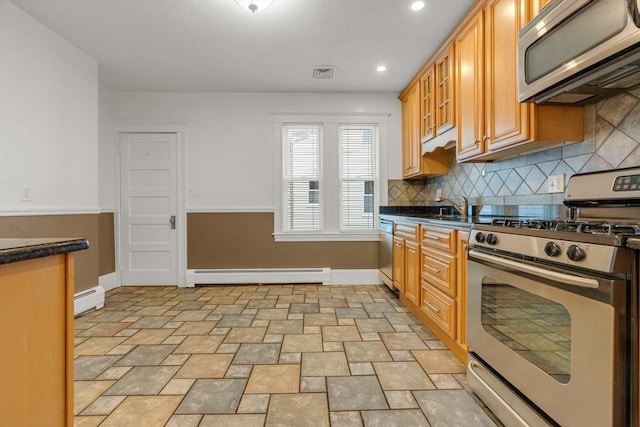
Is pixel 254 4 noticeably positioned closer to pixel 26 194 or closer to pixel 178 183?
pixel 26 194

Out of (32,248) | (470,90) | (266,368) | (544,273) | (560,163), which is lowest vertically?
(266,368)

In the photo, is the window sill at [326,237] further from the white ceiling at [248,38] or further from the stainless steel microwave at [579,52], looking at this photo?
the stainless steel microwave at [579,52]

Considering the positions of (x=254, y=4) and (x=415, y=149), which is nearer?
(x=254, y=4)

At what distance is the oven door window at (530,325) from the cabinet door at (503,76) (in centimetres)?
99

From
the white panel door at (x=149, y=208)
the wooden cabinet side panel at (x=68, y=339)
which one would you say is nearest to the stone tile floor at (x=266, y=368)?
A: the wooden cabinet side panel at (x=68, y=339)

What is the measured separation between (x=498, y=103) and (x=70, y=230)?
3773mm

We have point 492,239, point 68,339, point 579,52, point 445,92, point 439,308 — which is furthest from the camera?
point 445,92

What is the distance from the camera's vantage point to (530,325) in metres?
1.38

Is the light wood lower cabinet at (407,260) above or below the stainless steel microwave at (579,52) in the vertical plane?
below

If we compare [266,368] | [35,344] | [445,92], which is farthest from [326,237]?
[35,344]

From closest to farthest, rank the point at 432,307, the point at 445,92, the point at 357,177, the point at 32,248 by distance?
the point at 32,248
the point at 432,307
the point at 445,92
the point at 357,177

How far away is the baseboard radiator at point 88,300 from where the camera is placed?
304cm

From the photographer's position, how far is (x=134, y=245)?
13.8ft

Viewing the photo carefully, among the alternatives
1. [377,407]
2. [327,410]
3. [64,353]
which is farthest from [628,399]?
[64,353]
